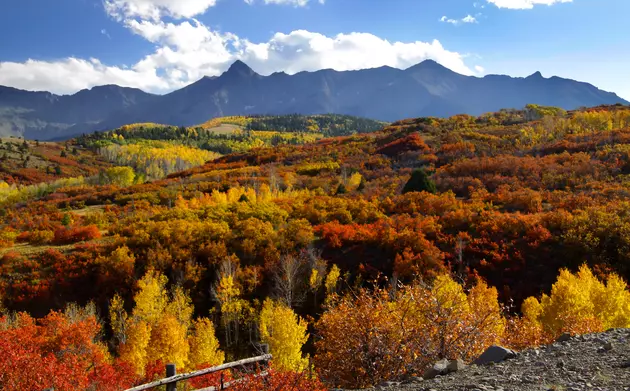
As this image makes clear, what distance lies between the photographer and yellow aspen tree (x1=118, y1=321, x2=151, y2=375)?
2594cm

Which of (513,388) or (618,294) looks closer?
(513,388)

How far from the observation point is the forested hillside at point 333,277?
13.5 metres

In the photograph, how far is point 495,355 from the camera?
36.3 ft

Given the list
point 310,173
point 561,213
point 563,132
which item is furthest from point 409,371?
point 563,132

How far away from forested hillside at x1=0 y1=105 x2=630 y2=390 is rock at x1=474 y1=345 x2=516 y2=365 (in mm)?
1355

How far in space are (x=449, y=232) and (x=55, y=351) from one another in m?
35.2

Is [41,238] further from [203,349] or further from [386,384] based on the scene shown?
[386,384]

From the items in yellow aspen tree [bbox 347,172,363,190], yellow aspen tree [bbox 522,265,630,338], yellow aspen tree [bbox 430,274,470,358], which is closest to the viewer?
yellow aspen tree [bbox 430,274,470,358]

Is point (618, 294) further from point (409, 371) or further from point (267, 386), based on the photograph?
point (267, 386)

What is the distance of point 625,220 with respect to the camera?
36094 millimetres

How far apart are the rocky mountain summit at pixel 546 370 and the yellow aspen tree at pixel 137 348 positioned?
68.6ft

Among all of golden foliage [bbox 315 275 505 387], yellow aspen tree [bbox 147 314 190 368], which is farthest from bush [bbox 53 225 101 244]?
golden foliage [bbox 315 275 505 387]

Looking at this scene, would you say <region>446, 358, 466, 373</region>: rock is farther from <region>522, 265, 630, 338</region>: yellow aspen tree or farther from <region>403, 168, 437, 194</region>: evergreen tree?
<region>403, 168, 437, 194</region>: evergreen tree

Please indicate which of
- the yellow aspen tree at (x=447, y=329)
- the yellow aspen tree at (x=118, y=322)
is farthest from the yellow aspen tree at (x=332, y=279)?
the yellow aspen tree at (x=447, y=329)
